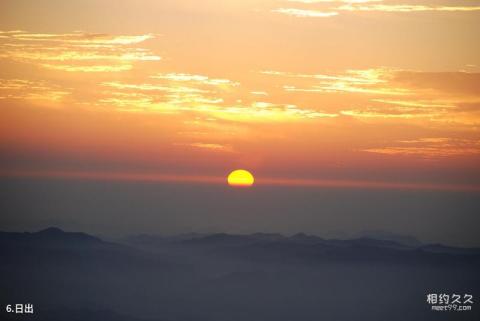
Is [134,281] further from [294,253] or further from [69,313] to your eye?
[69,313]

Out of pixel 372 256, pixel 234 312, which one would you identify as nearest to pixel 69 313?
pixel 234 312

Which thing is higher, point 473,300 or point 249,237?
point 249,237

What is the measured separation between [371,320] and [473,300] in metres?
37.6

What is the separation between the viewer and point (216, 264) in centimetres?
6575

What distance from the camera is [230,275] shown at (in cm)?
6100

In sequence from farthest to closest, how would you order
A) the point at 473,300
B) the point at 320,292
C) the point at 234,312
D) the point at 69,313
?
the point at 320,292, the point at 234,312, the point at 69,313, the point at 473,300

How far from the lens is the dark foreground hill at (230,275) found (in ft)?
162

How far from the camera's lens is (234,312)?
5197 cm

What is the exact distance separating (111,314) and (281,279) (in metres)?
16.3

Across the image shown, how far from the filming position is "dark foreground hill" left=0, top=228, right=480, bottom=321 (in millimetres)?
49375

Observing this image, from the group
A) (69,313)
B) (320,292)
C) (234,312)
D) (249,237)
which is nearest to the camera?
(69,313)

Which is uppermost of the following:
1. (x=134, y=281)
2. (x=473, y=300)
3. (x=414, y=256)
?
(x=134, y=281)

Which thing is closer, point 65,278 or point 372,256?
point 65,278

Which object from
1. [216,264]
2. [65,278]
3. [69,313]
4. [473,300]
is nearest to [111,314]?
[65,278]
